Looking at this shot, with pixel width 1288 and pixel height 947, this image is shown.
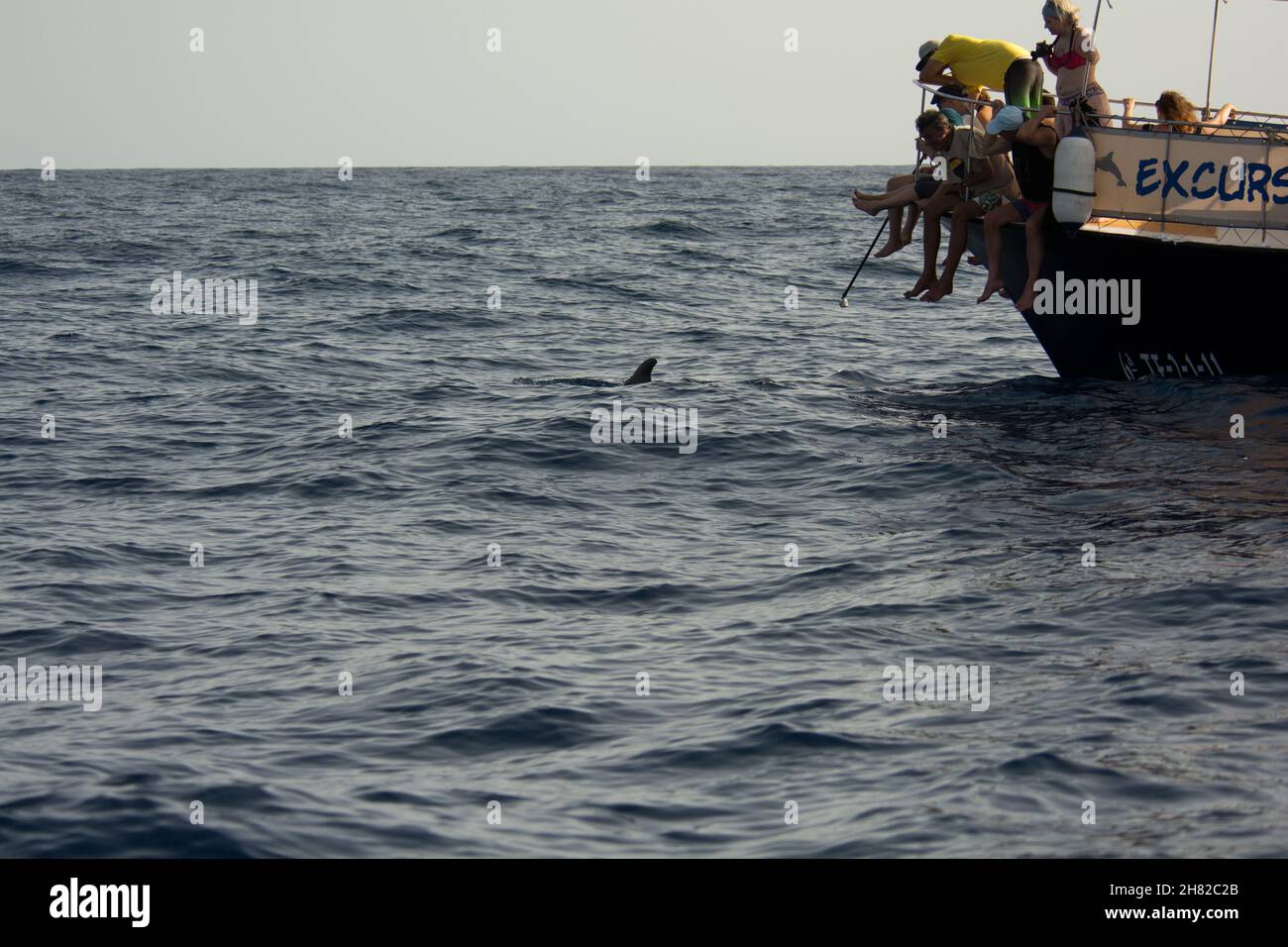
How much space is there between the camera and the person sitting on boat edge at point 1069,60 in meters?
13.7

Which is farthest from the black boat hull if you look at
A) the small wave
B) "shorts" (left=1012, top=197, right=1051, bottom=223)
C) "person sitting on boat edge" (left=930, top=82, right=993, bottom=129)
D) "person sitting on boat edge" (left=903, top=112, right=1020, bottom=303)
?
the small wave

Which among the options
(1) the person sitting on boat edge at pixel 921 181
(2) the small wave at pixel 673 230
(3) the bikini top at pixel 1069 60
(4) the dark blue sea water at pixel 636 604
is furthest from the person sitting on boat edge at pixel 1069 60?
(2) the small wave at pixel 673 230

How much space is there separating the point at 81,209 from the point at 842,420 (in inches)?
1832

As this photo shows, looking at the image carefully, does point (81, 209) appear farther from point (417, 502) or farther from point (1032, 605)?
point (1032, 605)

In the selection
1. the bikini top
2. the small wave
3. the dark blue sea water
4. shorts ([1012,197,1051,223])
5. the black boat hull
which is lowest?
the dark blue sea water

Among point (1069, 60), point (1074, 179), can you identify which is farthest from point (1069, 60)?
point (1074, 179)

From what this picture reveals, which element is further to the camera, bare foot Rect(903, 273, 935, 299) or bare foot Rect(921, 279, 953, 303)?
bare foot Rect(903, 273, 935, 299)

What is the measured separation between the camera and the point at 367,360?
819 inches

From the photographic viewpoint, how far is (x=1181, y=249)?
14.0 metres

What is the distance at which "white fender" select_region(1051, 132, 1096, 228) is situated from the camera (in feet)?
46.0

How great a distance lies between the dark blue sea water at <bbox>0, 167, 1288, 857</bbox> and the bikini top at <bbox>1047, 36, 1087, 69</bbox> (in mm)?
3174

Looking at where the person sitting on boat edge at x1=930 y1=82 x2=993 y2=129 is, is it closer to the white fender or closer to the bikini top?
the bikini top

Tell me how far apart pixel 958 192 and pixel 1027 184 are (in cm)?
92
